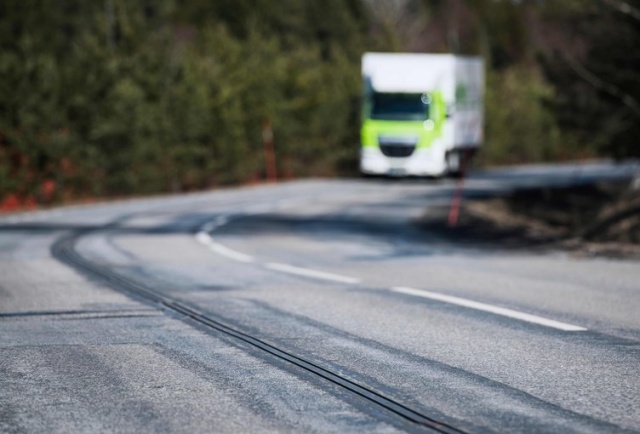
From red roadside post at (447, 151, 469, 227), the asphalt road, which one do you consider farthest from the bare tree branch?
the asphalt road

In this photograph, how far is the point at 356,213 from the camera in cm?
2577

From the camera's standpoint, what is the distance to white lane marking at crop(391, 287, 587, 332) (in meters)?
8.73

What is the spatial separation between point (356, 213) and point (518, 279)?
13598 millimetres

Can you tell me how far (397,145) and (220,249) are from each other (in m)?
23.2

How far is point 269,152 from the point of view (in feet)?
136

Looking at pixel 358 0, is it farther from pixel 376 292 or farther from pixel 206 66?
pixel 376 292

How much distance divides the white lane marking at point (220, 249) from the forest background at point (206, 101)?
332 inches

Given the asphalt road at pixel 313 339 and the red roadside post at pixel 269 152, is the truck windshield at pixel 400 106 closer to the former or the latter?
the red roadside post at pixel 269 152

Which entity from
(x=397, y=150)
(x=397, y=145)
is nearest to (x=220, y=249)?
(x=397, y=145)

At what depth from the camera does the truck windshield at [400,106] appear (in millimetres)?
38000

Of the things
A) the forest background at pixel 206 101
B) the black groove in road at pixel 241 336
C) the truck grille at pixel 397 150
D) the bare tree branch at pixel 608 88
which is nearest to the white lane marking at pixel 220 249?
the black groove in road at pixel 241 336

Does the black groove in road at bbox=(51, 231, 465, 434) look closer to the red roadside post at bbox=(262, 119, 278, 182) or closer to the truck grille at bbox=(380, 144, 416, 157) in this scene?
the truck grille at bbox=(380, 144, 416, 157)

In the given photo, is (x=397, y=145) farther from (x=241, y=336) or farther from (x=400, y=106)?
(x=241, y=336)

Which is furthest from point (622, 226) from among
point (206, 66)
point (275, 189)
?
point (206, 66)
